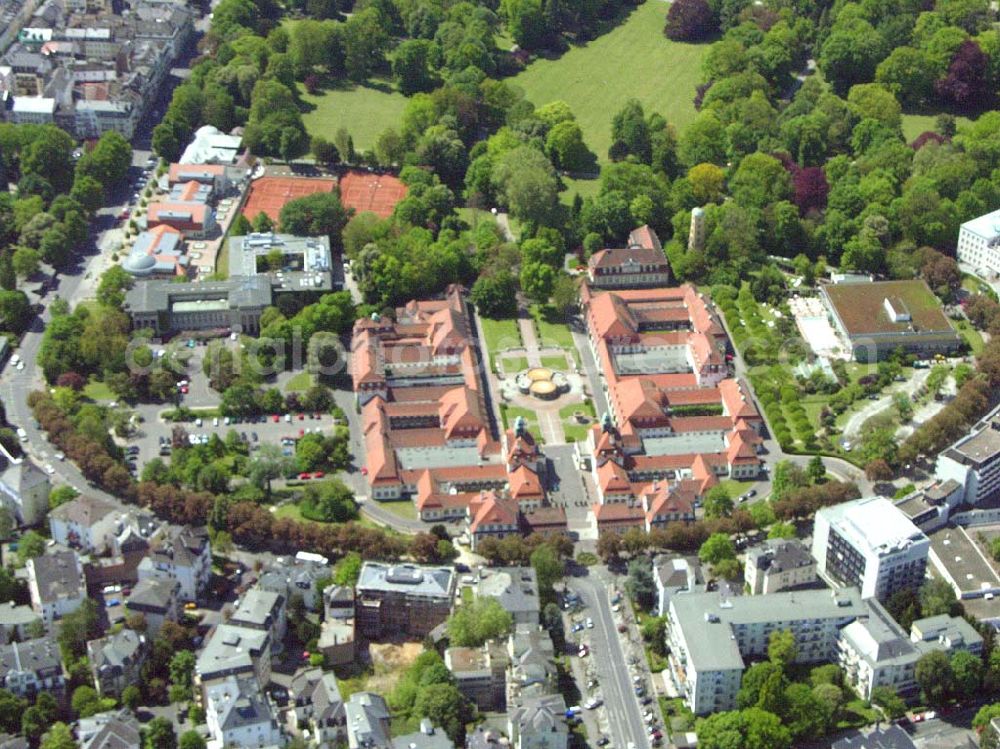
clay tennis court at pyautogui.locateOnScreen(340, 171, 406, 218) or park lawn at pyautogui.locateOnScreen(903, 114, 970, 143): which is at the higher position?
park lawn at pyautogui.locateOnScreen(903, 114, 970, 143)

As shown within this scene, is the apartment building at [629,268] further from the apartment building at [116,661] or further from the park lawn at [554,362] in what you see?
the apartment building at [116,661]

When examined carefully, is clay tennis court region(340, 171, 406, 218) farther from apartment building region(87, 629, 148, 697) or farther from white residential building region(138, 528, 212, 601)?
apartment building region(87, 629, 148, 697)

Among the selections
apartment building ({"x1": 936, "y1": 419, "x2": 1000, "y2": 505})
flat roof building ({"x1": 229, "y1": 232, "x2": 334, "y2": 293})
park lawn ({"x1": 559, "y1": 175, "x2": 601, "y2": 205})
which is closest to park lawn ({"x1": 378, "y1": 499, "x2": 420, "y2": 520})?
flat roof building ({"x1": 229, "y1": 232, "x2": 334, "y2": 293})

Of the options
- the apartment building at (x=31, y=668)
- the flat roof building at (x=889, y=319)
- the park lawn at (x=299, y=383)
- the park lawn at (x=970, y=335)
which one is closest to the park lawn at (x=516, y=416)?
the park lawn at (x=299, y=383)

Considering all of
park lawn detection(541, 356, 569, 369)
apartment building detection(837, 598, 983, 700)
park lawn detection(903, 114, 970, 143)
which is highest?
apartment building detection(837, 598, 983, 700)

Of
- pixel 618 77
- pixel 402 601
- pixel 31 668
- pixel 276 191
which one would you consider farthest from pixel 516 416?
pixel 618 77

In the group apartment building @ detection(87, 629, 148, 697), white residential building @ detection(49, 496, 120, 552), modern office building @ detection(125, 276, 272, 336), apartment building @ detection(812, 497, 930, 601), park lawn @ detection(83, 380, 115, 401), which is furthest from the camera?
modern office building @ detection(125, 276, 272, 336)

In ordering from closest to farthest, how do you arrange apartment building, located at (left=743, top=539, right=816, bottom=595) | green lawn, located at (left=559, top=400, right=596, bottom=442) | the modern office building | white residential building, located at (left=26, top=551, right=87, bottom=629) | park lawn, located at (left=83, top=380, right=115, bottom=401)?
white residential building, located at (left=26, top=551, right=87, bottom=629) < apartment building, located at (left=743, top=539, right=816, bottom=595) < green lawn, located at (left=559, top=400, right=596, bottom=442) < park lawn, located at (left=83, top=380, right=115, bottom=401) < the modern office building
